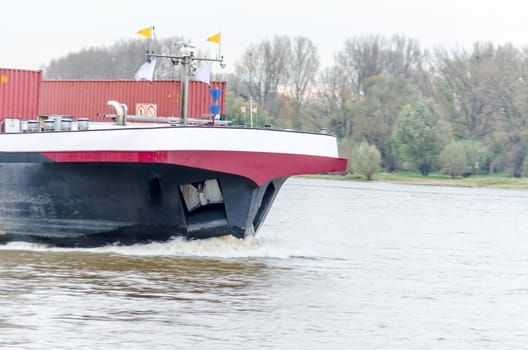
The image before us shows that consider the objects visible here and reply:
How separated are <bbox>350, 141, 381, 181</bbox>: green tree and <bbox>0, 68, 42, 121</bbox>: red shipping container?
47.7 m

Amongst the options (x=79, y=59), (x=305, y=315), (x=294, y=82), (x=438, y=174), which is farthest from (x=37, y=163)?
(x=79, y=59)

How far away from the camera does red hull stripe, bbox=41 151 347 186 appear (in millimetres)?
16281

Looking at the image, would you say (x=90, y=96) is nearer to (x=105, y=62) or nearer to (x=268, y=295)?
(x=268, y=295)

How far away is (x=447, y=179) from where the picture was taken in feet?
219

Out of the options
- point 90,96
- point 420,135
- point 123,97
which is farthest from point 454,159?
point 90,96

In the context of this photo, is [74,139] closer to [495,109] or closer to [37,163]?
[37,163]

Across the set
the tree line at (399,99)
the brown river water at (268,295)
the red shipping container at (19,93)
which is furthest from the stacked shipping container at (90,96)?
the tree line at (399,99)

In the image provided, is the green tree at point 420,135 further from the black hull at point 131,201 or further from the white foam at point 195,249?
the black hull at point 131,201

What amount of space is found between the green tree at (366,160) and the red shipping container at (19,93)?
47.7 m

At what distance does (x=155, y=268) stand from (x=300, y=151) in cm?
348

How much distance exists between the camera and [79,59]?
9706cm

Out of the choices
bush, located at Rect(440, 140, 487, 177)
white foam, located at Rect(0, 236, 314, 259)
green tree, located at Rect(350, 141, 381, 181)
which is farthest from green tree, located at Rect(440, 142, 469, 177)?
white foam, located at Rect(0, 236, 314, 259)

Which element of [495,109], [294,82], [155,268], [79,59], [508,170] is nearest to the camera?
[155,268]

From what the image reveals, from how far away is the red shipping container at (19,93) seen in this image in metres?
20.2
